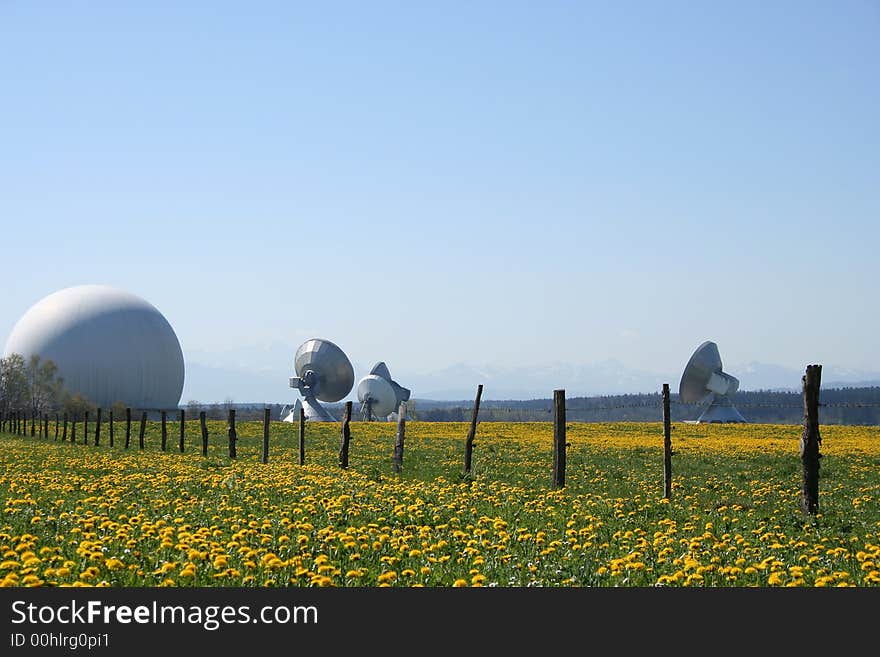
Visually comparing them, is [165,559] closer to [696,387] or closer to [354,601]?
[354,601]

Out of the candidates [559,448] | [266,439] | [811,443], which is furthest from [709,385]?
[811,443]

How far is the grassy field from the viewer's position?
8438 millimetres

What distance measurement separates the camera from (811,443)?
1653 cm

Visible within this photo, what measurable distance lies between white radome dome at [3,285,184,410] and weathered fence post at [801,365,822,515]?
81558mm

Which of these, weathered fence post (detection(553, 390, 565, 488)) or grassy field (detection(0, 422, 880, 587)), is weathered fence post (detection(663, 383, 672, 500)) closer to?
grassy field (detection(0, 422, 880, 587))

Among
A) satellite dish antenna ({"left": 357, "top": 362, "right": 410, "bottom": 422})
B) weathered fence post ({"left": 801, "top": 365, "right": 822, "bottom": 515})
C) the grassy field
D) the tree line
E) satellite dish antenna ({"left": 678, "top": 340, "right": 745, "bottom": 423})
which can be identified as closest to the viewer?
the grassy field

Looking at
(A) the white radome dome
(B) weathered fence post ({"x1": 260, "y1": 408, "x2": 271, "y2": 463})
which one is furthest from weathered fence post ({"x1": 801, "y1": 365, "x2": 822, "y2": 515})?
(A) the white radome dome

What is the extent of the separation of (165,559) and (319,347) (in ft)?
273

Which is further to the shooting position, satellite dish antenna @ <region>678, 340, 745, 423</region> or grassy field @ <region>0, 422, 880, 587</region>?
satellite dish antenna @ <region>678, 340, 745, 423</region>

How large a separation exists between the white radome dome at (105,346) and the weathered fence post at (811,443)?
81558 mm

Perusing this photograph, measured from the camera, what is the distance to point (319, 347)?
91.6 metres

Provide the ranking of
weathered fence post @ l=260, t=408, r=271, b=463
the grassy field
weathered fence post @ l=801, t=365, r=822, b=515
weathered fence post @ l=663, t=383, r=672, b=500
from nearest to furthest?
the grassy field < weathered fence post @ l=801, t=365, r=822, b=515 < weathered fence post @ l=663, t=383, r=672, b=500 < weathered fence post @ l=260, t=408, r=271, b=463

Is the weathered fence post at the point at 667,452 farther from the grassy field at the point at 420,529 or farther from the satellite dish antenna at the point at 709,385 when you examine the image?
the satellite dish antenna at the point at 709,385

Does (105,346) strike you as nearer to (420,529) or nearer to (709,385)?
(709,385)
